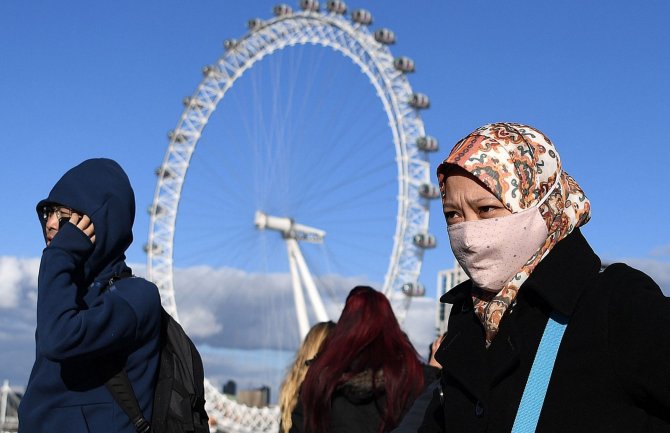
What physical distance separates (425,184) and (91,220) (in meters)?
22.6

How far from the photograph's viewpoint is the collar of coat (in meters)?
1.91

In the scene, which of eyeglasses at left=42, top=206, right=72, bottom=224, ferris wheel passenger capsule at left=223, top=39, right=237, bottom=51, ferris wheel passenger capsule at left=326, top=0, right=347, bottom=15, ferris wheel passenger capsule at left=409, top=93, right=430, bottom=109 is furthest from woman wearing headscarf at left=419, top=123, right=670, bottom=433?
ferris wheel passenger capsule at left=223, top=39, right=237, bottom=51

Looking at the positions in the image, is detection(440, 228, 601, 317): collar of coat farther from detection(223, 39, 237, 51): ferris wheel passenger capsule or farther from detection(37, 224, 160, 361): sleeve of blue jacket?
detection(223, 39, 237, 51): ferris wheel passenger capsule

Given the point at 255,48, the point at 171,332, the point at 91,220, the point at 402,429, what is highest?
the point at 255,48

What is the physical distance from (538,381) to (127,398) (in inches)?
65.1

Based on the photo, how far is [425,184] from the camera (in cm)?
2564

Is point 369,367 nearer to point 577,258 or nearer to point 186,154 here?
point 577,258

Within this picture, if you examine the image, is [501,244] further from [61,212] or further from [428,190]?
[428,190]

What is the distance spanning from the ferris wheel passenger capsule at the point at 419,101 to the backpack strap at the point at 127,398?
2369 cm

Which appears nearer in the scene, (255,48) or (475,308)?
(475,308)

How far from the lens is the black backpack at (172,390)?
3129 mm

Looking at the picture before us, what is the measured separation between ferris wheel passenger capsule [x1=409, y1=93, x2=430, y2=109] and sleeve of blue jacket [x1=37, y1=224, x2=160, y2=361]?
927 inches

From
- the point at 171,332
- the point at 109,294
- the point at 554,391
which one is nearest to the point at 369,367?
the point at 171,332

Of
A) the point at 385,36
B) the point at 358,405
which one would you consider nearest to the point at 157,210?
the point at 385,36
